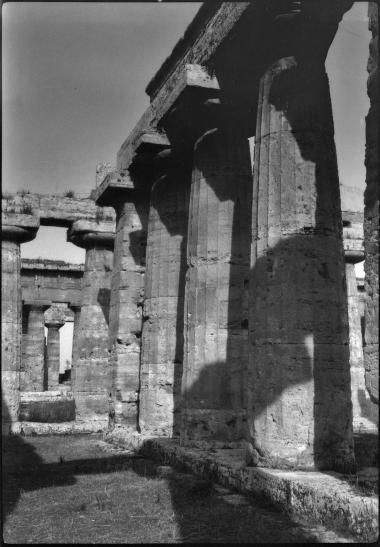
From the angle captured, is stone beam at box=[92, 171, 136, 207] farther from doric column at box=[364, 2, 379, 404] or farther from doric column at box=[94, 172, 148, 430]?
doric column at box=[364, 2, 379, 404]

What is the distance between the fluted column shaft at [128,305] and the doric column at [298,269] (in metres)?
6.72

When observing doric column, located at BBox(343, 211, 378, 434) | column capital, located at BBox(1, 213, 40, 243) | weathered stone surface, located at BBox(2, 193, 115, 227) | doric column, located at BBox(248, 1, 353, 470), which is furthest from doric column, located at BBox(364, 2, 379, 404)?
doric column, located at BBox(343, 211, 378, 434)

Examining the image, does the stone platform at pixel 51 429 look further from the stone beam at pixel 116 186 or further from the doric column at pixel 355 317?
the doric column at pixel 355 317

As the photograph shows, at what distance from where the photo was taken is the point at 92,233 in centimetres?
1878

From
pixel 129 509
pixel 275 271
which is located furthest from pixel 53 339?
pixel 275 271

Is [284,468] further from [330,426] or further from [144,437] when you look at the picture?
[144,437]


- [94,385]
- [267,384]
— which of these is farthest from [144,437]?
[94,385]

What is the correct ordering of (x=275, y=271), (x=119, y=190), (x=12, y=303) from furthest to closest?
1. (x=12, y=303)
2. (x=119, y=190)
3. (x=275, y=271)

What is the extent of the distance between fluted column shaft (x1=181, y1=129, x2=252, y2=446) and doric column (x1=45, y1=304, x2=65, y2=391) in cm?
2935

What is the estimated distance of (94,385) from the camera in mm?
18281

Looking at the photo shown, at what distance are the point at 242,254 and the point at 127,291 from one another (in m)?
4.75

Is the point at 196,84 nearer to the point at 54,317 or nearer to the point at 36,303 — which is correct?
the point at 36,303

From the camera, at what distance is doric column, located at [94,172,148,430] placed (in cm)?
1352

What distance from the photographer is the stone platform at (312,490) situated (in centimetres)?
502
